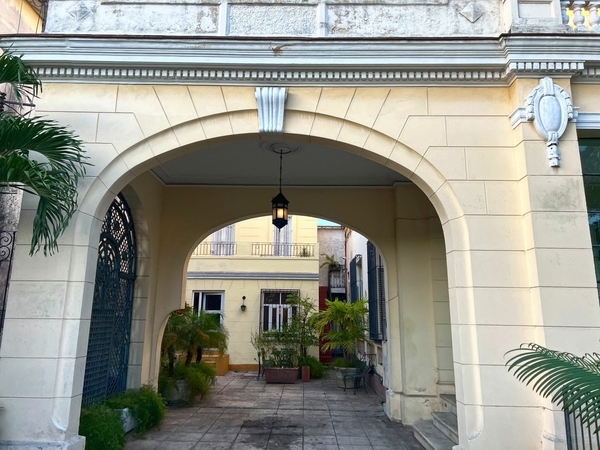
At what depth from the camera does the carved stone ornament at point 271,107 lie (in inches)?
162

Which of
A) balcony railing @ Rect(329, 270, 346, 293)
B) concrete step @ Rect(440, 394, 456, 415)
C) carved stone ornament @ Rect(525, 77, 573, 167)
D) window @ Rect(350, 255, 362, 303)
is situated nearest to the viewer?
carved stone ornament @ Rect(525, 77, 573, 167)

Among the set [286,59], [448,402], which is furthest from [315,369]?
[286,59]

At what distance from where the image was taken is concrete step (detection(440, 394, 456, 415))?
5.64m

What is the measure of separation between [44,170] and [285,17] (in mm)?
2689

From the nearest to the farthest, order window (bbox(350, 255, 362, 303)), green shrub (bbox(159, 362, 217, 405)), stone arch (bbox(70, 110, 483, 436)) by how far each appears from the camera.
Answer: stone arch (bbox(70, 110, 483, 436)) < green shrub (bbox(159, 362, 217, 405)) < window (bbox(350, 255, 362, 303))

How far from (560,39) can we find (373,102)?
1.75 meters

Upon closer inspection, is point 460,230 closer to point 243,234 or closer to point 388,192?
point 388,192

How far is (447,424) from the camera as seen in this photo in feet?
17.0

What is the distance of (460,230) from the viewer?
390 cm

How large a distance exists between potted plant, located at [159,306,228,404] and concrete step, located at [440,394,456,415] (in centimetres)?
400

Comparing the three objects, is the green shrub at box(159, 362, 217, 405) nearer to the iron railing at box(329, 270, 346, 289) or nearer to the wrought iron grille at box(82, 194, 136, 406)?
the wrought iron grille at box(82, 194, 136, 406)

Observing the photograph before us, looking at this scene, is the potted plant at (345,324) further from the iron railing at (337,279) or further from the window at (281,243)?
the iron railing at (337,279)

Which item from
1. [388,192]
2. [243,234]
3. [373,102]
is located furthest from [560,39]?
[243,234]

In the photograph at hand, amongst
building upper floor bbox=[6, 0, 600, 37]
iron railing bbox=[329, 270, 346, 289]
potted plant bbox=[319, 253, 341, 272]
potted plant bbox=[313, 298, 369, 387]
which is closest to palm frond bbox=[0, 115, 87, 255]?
building upper floor bbox=[6, 0, 600, 37]
